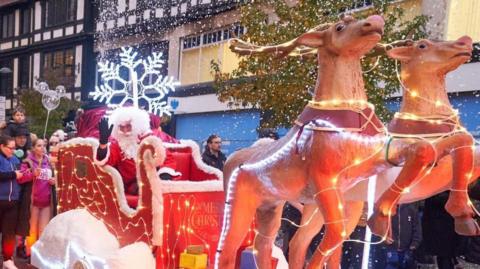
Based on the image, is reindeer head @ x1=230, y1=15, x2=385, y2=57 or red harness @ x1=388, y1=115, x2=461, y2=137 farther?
red harness @ x1=388, y1=115, x2=461, y2=137

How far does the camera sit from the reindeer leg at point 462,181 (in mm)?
2561

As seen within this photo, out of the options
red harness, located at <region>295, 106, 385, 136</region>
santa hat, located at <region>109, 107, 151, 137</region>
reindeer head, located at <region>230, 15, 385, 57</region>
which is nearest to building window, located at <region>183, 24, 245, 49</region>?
santa hat, located at <region>109, 107, 151, 137</region>

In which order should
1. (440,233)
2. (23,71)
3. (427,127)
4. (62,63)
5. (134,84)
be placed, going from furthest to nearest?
(23,71) → (62,63) → (134,84) → (440,233) → (427,127)

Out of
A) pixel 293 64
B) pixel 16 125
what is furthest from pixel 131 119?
pixel 16 125

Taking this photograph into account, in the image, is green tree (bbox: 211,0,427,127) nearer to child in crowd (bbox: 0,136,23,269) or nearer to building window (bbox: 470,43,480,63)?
building window (bbox: 470,43,480,63)

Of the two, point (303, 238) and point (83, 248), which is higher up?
point (303, 238)

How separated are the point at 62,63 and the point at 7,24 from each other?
7093 millimetres

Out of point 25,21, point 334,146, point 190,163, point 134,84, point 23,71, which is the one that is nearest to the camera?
point 334,146

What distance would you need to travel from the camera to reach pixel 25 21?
31.0 m

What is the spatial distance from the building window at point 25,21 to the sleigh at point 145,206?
2751cm

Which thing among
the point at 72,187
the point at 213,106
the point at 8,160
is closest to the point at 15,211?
the point at 8,160

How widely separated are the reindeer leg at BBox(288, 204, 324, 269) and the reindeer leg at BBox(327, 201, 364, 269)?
0.19 meters

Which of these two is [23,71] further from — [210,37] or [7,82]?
[210,37]

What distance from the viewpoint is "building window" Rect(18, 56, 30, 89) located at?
30172mm
